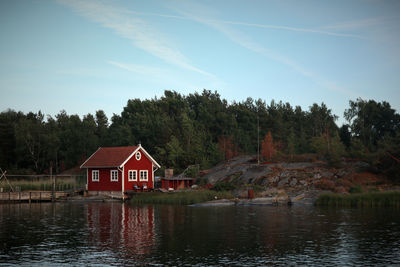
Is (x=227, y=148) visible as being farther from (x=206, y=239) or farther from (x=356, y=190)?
(x=206, y=239)

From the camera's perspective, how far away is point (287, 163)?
62.9 meters

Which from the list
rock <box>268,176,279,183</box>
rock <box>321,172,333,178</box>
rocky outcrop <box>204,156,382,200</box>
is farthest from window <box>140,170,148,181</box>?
rock <box>321,172,333,178</box>

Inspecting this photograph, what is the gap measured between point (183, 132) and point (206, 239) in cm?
6084

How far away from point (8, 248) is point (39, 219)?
1445cm

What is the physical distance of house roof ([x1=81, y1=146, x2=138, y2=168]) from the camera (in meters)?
60.4

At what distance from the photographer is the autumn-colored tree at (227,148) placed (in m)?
79.8

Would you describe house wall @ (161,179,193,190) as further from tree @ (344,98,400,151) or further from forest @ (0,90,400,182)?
tree @ (344,98,400,151)

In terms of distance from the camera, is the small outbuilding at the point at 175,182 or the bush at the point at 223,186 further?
the small outbuilding at the point at 175,182

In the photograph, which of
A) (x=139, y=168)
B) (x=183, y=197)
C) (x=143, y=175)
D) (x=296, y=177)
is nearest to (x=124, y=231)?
(x=183, y=197)

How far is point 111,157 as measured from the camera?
6225 centimetres

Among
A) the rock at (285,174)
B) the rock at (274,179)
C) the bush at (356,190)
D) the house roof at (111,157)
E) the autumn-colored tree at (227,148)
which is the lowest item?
the bush at (356,190)

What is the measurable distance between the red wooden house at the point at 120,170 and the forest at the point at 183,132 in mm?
11339

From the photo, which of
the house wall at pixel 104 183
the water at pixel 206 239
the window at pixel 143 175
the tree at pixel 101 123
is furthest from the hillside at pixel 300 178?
the tree at pixel 101 123

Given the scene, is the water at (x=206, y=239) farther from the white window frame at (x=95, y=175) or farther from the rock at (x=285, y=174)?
the white window frame at (x=95, y=175)
